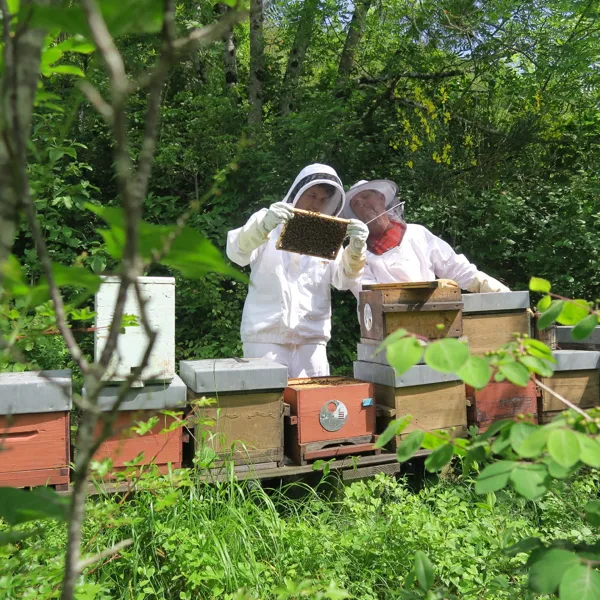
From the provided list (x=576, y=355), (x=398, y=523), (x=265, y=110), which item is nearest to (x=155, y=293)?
(x=398, y=523)

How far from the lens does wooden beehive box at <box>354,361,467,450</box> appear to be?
2984mm

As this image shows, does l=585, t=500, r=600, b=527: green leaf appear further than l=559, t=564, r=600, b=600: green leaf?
Yes

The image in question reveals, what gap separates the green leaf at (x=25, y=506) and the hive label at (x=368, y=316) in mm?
2653

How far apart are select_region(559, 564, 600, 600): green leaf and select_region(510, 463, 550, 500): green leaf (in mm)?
114

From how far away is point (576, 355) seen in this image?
11.1 ft

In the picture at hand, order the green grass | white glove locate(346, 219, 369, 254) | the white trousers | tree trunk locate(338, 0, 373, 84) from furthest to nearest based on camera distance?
tree trunk locate(338, 0, 373, 84), the white trousers, white glove locate(346, 219, 369, 254), the green grass

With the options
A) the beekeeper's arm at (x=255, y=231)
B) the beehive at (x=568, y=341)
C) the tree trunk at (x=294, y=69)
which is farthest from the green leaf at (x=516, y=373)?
the tree trunk at (x=294, y=69)

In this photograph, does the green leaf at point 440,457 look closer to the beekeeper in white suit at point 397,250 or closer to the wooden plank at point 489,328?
the wooden plank at point 489,328

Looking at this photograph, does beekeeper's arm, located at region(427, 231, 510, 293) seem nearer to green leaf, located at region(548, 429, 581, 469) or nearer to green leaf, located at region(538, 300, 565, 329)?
green leaf, located at region(538, 300, 565, 329)

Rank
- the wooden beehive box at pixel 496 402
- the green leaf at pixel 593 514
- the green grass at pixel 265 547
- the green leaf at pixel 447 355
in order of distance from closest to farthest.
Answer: the green leaf at pixel 447 355
the green leaf at pixel 593 514
the green grass at pixel 265 547
the wooden beehive box at pixel 496 402

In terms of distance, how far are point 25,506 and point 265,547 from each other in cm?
173

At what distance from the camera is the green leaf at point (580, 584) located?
0.82 metres

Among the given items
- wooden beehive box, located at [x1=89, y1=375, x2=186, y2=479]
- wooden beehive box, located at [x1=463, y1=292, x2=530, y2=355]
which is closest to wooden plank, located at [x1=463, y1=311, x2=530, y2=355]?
wooden beehive box, located at [x1=463, y1=292, x2=530, y2=355]

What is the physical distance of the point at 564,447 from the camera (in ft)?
2.58
